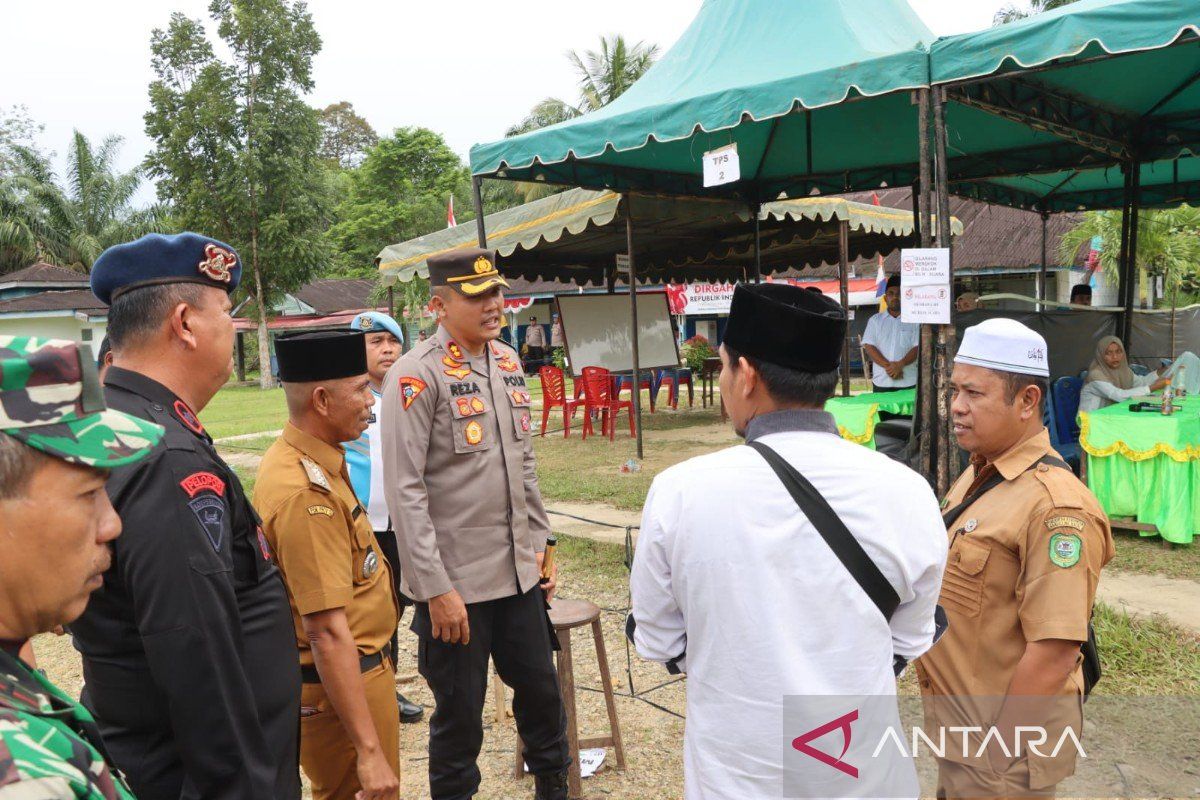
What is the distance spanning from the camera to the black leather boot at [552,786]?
116 inches

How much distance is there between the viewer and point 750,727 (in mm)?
1549

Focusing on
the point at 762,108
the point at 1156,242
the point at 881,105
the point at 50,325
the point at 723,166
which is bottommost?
the point at 50,325

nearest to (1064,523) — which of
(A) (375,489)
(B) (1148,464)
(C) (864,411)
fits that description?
(A) (375,489)

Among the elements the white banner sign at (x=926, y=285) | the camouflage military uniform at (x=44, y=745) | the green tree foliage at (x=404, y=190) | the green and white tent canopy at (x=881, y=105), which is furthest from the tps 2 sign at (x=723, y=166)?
the green tree foliage at (x=404, y=190)

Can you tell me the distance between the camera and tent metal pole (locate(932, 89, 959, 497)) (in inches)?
199

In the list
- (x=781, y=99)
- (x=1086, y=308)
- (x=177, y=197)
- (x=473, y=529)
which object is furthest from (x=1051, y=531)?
(x=177, y=197)

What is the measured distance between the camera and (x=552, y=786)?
2.94 meters

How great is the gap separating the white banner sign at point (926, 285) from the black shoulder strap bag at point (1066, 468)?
302 cm

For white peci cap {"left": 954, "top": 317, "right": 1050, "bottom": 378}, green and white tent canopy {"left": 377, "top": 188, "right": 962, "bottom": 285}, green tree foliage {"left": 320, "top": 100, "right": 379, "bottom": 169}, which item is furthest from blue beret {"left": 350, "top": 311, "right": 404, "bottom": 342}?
green tree foliage {"left": 320, "top": 100, "right": 379, "bottom": 169}

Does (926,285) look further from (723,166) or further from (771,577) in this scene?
(771,577)

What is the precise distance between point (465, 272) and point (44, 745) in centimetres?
234

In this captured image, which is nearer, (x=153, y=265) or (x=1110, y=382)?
(x=153, y=265)

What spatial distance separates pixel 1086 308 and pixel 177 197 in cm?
2586

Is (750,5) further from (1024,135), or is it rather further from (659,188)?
(1024,135)
